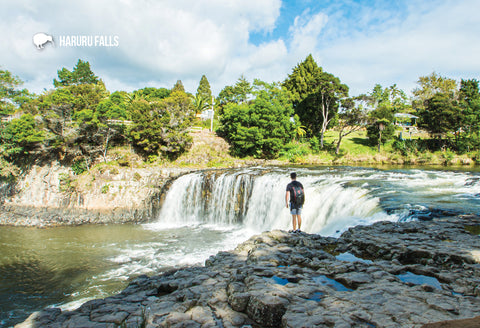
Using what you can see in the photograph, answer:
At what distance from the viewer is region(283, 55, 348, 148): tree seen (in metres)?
30.1

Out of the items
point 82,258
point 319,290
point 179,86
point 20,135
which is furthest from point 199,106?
point 319,290

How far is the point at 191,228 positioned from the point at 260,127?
16388 mm

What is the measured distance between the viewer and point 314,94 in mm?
33406

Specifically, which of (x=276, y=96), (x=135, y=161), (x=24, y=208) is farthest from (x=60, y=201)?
(x=276, y=96)

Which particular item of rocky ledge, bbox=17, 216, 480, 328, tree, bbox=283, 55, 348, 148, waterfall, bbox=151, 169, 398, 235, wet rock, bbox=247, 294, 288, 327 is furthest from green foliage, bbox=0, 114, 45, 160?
tree, bbox=283, 55, 348, 148

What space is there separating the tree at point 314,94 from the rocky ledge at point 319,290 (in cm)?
2604

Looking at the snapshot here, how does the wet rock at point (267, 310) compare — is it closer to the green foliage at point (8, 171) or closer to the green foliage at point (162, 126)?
the green foliage at point (162, 126)

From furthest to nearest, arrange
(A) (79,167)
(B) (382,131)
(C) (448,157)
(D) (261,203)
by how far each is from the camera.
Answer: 1. (B) (382,131)
2. (C) (448,157)
3. (A) (79,167)
4. (D) (261,203)

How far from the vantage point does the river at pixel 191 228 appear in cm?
822

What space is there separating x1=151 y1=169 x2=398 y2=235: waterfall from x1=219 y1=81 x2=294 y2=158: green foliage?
1142 cm

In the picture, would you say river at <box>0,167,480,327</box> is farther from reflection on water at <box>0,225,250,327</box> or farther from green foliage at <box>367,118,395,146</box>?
green foliage at <box>367,118,395,146</box>

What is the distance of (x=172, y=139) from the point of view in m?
24.8

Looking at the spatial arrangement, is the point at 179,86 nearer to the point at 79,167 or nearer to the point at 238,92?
the point at 238,92

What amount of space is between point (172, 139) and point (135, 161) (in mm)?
3916
